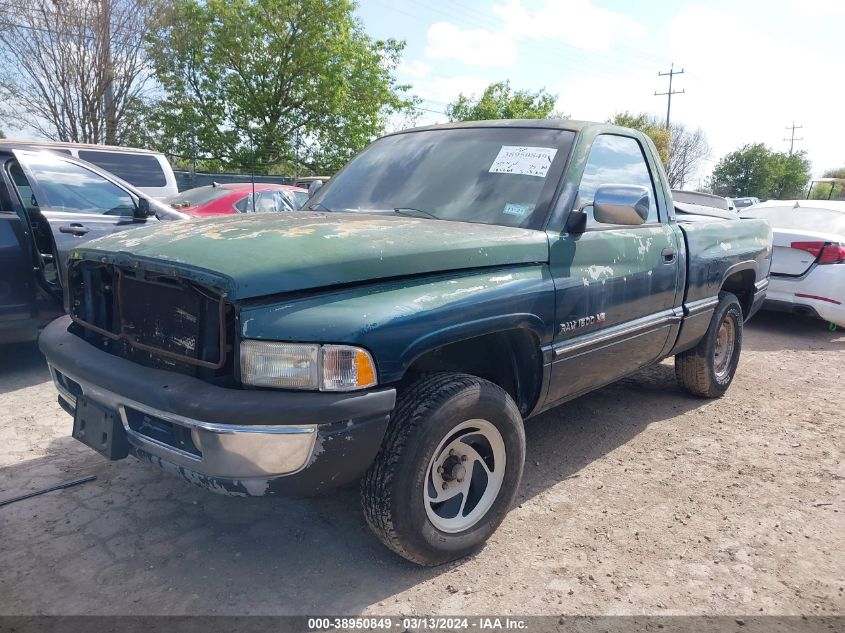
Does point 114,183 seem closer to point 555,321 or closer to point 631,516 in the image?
point 555,321

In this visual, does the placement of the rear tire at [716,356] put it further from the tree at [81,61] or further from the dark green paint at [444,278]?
the tree at [81,61]

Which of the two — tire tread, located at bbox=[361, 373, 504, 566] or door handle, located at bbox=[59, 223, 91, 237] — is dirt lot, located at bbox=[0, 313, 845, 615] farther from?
door handle, located at bbox=[59, 223, 91, 237]

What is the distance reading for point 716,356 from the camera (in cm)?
497

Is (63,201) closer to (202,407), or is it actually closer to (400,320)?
(202,407)

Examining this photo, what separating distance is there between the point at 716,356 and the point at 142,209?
4.81 meters

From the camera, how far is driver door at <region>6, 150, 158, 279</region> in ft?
15.9

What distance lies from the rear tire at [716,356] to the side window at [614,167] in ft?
3.98

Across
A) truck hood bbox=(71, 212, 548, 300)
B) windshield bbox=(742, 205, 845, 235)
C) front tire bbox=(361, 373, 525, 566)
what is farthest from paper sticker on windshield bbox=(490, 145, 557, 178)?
windshield bbox=(742, 205, 845, 235)

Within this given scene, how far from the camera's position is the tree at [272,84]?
75.3 feet

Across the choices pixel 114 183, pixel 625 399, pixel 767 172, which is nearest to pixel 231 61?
pixel 114 183

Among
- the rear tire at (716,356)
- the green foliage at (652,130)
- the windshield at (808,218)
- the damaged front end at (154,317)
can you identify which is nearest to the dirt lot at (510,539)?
the rear tire at (716,356)

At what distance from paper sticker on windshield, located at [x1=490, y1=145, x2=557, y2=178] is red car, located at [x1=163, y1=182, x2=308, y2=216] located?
5.49 m

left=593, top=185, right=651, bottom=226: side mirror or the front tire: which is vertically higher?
left=593, top=185, right=651, bottom=226: side mirror

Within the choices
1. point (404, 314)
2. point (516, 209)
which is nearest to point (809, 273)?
point (516, 209)
